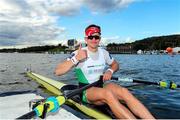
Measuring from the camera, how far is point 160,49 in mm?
127250

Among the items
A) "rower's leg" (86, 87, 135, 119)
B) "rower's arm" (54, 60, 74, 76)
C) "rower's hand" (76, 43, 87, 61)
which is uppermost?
"rower's hand" (76, 43, 87, 61)

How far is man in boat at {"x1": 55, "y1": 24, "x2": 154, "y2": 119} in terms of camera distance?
17.6ft

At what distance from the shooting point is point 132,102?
5461 mm

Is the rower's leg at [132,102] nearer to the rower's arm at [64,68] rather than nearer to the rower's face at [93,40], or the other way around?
the rower's arm at [64,68]

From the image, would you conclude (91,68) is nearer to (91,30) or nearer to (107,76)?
(107,76)

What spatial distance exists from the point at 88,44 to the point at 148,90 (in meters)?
6.75

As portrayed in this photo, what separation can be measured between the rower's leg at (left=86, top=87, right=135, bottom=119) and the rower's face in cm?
108

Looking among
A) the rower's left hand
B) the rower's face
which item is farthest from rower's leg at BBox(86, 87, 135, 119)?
the rower's face

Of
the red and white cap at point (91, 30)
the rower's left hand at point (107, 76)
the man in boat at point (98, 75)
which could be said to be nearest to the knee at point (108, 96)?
the man in boat at point (98, 75)

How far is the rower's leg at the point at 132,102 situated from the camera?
17.3 ft

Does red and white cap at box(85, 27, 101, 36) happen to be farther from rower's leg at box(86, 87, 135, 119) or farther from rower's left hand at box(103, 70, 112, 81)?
rower's leg at box(86, 87, 135, 119)

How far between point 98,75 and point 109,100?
1329 millimetres

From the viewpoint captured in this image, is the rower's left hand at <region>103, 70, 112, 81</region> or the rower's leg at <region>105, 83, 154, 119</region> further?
the rower's left hand at <region>103, 70, 112, 81</region>

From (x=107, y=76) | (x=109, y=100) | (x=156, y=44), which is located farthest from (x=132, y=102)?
(x=156, y=44)
